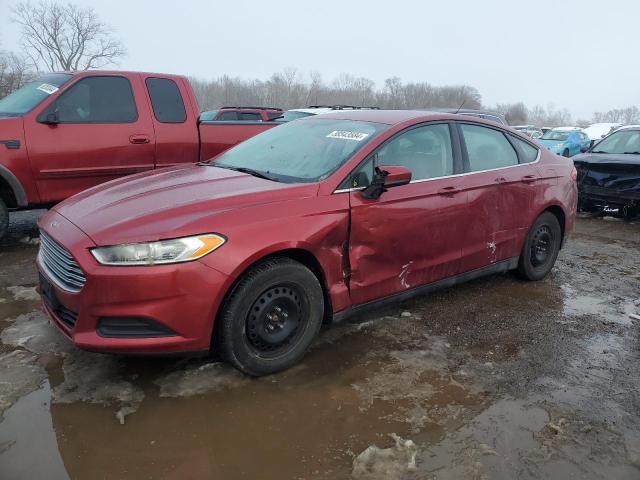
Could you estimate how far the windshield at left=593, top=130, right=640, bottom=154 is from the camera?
8836 mm

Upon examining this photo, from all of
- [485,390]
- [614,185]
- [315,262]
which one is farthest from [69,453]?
[614,185]

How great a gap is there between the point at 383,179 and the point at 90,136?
3807 mm

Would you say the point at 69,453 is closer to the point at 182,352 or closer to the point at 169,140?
the point at 182,352

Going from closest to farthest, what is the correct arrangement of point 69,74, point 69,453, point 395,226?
1. point 69,453
2. point 395,226
3. point 69,74

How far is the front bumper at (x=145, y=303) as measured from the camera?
2.66m

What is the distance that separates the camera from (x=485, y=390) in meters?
3.10

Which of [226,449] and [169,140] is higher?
[169,140]

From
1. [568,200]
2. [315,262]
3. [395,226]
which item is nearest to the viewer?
[315,262]

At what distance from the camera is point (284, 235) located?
3004mm

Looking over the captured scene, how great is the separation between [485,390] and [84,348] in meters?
2.35

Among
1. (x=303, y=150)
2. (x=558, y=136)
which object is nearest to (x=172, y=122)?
(x=303, y=150)

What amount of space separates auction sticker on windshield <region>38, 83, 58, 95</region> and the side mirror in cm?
410

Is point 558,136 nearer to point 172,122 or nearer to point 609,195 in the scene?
point 609,195

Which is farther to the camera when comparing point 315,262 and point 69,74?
point 69,74
